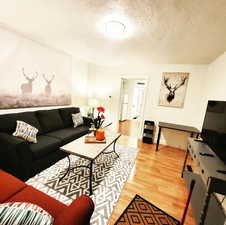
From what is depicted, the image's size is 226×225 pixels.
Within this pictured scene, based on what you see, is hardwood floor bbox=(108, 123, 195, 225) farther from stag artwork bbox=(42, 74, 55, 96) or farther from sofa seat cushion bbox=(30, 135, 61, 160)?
stag artwork bbox=(42, 74, 55, 96)

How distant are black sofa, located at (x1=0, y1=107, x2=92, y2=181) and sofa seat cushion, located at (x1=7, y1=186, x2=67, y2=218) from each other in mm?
762

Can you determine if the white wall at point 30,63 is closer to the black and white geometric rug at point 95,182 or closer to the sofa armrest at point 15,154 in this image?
the sofa armrest at point 15,154

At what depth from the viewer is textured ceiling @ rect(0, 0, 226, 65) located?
4.38 ft

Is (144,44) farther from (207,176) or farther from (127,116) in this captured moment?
(127,116)

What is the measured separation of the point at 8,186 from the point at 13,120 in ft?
4.49

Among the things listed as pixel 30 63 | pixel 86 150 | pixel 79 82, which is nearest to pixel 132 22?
pixel 86 150

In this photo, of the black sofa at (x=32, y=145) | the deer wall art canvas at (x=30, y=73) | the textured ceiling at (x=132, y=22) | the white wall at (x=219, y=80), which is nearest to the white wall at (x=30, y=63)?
the deer wall art canvas at (x=30, y=73)

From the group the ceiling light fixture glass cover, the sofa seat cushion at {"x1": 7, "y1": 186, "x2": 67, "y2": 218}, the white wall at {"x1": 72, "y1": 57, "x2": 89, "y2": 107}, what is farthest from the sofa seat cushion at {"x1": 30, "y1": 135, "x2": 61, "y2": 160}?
the ceiling light fixture glass cover

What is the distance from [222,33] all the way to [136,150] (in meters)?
2.77

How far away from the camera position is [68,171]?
83.0 inches

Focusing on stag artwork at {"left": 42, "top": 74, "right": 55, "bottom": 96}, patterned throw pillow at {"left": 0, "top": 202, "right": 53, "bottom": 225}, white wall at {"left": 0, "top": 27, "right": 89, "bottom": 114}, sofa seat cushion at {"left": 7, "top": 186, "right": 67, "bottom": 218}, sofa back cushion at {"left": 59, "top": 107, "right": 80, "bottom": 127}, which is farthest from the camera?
sofa back cushion at {"left": 59, "top": 107, "right": 80, "bottom": 127}

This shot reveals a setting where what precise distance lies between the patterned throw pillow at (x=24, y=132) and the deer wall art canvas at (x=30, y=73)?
0.49m

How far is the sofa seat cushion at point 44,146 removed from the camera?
192 centimetres

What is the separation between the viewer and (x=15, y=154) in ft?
5.51
